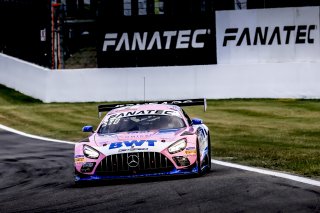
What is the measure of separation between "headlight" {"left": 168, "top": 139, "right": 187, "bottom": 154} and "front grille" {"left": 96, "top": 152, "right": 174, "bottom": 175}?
0.16 meters

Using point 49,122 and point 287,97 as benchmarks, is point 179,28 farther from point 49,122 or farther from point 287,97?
point 49,122

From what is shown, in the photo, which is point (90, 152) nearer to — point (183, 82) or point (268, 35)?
point (183, 82)

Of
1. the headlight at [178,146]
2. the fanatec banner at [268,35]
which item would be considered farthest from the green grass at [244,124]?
the fanatec banner at [268,35]

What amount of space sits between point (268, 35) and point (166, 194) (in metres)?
30.3

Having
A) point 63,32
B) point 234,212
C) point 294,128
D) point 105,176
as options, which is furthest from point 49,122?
point 234,212

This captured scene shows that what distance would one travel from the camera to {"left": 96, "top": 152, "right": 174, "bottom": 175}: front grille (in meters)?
12.4

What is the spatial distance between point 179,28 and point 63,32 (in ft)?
27.1

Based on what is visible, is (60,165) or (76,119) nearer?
(60,165)

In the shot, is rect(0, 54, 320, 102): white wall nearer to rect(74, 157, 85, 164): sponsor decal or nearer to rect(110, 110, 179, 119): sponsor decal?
rect(110, 110, 179, 119): sponsor decal

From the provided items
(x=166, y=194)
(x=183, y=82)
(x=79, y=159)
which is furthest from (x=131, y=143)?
(x=183, y=82)

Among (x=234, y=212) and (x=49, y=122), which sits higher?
(x=234, y=212)

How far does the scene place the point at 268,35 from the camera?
3997cm

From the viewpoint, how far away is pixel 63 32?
47.1 m

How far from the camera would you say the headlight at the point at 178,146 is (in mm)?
12570
